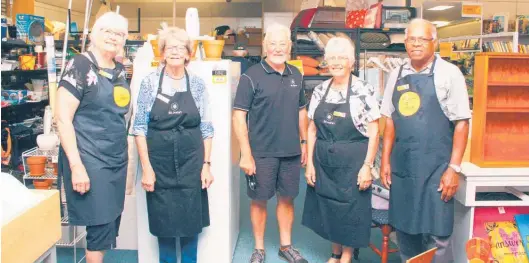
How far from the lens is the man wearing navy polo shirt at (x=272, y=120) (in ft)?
10.3

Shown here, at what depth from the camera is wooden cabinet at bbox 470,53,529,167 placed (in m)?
2.77

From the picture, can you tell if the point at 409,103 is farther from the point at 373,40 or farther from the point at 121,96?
the point at 373,40

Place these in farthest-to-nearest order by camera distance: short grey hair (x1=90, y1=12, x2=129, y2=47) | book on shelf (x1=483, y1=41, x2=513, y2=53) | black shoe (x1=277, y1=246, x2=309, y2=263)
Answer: book on shelf (x1=483, y1=41, x2=513, y2=53)
black shoe (x1=277, y1=246, x2=309, y2=263)
short grey hair (x1=90, y1=12, x2=129, y2=47)

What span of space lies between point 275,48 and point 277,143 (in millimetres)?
600

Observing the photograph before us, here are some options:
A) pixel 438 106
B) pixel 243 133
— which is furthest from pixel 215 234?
pixel 438 106

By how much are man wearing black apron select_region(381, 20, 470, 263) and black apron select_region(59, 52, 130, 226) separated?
1476mm

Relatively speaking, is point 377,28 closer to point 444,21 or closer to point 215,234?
point 215,234

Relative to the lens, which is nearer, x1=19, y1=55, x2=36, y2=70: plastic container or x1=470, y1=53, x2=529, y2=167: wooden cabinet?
x1=470, y1=53, x2=529, y2=167: wooden cabinet

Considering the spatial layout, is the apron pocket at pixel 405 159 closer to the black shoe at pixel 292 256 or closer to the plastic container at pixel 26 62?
the black shoe at pixel 292 256

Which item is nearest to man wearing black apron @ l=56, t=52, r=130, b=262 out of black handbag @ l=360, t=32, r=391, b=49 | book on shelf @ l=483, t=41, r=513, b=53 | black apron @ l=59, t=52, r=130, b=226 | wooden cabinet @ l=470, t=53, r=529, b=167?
black apron @ l=59, t=52, r=130, b=226

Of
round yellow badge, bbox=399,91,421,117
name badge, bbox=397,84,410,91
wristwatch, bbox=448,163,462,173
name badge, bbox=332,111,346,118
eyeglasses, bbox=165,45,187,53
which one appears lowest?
wristwatch, bbox=448,163,462,173

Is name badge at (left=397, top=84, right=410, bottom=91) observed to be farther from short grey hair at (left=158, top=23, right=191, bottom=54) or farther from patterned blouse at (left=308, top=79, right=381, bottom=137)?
short grey hair at (left=158, top=23, right=191, bottom=54)

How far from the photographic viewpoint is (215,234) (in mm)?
3334

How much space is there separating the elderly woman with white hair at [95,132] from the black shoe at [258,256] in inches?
43.7
